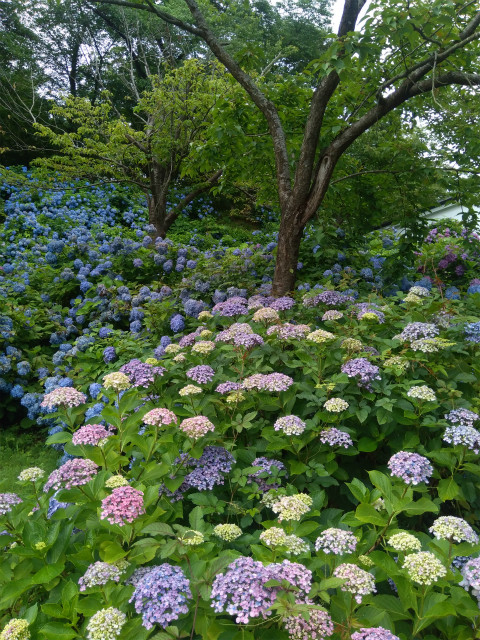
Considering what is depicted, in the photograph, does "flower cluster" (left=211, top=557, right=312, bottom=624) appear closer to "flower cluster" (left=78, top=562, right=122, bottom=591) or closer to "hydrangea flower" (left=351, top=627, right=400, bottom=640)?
"hydrangea flower" (left=351, top=627, right=400, bottom=640)

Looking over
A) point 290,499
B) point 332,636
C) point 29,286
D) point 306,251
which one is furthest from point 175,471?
point 29,286

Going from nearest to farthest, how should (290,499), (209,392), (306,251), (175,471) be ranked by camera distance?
1. (290,499)
2. (175,471)
3. (209,392)
4. (306,251)

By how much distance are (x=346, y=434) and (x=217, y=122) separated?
3616 mm

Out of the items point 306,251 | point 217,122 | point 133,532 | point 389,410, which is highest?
point 217,122

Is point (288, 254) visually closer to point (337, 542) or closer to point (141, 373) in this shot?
point (141, 373)

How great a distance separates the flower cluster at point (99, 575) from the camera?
125 cm

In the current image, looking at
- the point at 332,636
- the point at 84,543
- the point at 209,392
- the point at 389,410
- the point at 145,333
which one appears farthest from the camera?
the point at 145,333

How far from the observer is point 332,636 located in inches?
46.8

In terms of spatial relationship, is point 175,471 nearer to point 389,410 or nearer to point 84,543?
point 84,543

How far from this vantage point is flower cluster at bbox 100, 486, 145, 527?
130cm

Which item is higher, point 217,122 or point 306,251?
point 217,122

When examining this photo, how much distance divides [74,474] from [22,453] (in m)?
2.57

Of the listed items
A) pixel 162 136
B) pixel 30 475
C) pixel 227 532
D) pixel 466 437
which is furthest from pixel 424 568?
pixel 162 136

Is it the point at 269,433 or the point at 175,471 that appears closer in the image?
the point at 175,471
